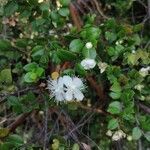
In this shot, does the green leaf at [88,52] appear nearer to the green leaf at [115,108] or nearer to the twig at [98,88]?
the green leaf at [115,108]

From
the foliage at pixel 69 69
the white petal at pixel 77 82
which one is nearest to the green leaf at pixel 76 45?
the foliage at pixel 69 69

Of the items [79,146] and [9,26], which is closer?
[79,146]

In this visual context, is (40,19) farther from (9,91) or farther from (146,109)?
(146,109)

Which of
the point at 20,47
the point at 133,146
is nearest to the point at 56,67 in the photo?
the point at 20,47

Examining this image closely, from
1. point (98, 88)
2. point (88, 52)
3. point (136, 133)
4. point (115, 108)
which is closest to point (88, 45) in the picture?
point (88, 52)

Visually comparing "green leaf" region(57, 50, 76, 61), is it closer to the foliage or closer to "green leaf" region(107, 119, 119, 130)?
the foliage
